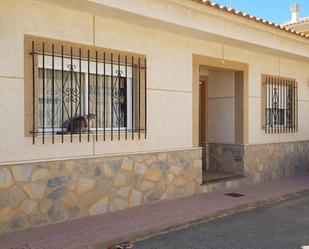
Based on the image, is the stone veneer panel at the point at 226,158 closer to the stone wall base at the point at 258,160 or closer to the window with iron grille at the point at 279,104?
the stone wall base at the point at 258,160

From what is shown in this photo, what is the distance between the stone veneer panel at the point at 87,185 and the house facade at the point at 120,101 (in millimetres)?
18

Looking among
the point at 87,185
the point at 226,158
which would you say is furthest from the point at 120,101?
the point at 226,158

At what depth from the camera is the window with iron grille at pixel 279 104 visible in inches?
408

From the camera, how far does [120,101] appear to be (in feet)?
23.5

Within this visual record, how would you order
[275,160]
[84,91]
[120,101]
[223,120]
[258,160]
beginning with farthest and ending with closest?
[275,160]
[223,120]
[258,160]
[120,101]
[84,91]

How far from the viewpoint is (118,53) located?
270 inches

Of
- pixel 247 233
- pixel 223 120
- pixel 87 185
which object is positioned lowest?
pixel 247 233

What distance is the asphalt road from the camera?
212 inches

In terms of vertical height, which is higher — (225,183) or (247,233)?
(225,183)

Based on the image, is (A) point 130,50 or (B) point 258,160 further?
(B) point 258,160

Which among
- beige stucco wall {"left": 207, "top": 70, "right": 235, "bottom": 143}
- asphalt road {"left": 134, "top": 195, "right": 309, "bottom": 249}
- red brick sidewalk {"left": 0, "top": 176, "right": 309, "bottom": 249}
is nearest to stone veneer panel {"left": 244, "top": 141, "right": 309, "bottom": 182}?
beige stucco wall {"left": 207, "top": 70, "right": 235, "bottom": 143}

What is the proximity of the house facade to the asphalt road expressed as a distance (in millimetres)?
1469

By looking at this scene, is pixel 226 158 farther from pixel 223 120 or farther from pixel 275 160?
pixel 275 160

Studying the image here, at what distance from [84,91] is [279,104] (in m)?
6.55
